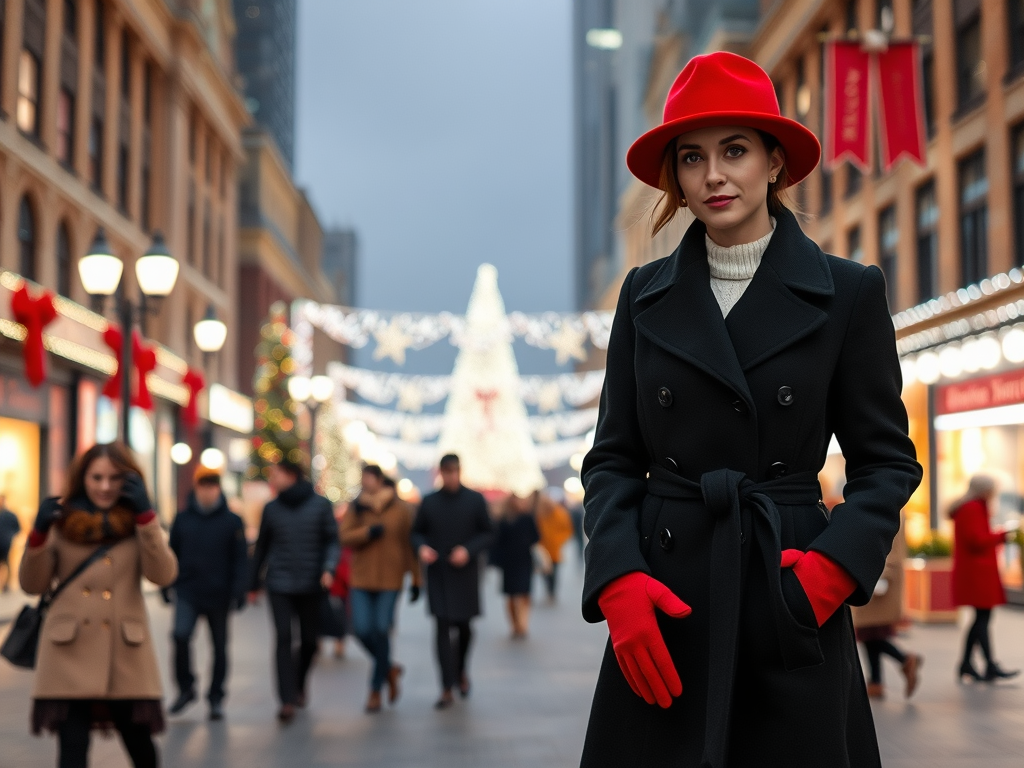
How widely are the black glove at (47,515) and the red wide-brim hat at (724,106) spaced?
15.5 feet

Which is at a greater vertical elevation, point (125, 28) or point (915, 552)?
point (125, 28)

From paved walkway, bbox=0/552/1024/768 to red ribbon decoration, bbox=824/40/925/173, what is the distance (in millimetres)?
9586

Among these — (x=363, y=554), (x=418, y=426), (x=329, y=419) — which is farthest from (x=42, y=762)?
(x=418, y=426)

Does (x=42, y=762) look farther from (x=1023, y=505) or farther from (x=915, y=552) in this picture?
(x=1023, y=505)

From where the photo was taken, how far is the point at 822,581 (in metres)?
2.36

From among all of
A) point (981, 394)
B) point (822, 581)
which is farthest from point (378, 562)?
point (981, 394)

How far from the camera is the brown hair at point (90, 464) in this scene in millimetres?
6723

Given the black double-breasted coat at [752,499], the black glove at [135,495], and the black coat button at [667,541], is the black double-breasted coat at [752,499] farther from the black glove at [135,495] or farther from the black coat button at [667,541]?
the black glove at [135,495]

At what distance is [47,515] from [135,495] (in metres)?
0.44

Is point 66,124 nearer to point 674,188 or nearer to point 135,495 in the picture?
point 135,495

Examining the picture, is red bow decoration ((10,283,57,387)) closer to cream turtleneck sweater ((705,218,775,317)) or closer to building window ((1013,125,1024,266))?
building window ((1013,125,1024,266))

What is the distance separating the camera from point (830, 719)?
8.03 feet

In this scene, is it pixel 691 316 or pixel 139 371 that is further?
pixel 139 371

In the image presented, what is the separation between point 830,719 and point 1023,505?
19337mm
